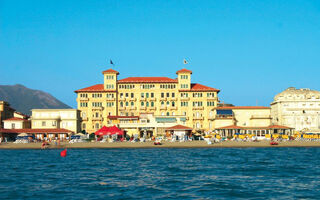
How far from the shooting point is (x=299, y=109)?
9225cm

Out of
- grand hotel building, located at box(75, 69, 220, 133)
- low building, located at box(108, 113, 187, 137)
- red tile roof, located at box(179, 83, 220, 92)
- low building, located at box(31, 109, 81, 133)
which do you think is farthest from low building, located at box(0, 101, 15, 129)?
red tile roof, located at box(179, 83, 220, 92)

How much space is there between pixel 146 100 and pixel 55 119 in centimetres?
2093

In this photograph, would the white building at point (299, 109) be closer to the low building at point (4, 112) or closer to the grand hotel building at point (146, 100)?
the grand hotel building at point (146, 100)

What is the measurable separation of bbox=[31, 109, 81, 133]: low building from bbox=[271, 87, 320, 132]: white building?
47048 mm

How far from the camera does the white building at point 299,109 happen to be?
91.4 meters

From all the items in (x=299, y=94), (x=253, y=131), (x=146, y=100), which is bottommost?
(x=253, y=131)

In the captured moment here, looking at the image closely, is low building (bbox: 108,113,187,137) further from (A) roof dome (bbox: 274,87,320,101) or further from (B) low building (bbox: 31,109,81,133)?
(A) roof dome (bbox: 274,87,320,101)

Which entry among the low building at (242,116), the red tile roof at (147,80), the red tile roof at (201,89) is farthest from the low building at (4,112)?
the low building at (242,116)

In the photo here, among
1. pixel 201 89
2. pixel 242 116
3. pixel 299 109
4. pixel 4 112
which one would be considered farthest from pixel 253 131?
pixel 4 112

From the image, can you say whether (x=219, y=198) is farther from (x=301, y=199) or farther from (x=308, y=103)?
(x=308, y=103)

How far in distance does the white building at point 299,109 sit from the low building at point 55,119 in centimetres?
4705

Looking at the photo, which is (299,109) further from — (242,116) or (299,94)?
(242,116)

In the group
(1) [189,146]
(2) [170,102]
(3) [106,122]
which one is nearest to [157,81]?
(2) [170,102]

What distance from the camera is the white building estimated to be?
300ft
